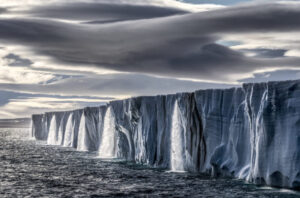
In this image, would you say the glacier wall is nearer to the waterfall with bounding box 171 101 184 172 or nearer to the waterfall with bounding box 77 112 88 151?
the waterfall with bounding box 171 101 184 172

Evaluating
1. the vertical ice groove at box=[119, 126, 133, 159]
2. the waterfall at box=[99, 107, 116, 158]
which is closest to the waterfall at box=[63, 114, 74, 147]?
the waterfall at box=[99, 107, 116, 158]

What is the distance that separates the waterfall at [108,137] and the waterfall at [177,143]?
48.1 feet

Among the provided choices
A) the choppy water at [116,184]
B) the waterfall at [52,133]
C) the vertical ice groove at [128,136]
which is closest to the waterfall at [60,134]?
the waterfall at [52,133]

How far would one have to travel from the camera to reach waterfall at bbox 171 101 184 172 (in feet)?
101

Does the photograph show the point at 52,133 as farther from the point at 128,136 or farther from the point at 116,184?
the point at 116,184

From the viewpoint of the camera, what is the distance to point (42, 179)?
27844 millimetres

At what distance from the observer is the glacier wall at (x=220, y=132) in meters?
21.6

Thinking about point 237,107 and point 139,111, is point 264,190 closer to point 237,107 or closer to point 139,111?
point 237,107

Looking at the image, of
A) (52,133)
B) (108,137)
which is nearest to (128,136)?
(108,137)

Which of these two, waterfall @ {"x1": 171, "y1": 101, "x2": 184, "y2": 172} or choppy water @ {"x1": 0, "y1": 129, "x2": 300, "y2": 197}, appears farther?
waterfall @ {"x1": 171, "y1": 101, "x2": 184, "y2": 172}

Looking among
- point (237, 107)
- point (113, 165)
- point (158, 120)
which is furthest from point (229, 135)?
point (113, 165)

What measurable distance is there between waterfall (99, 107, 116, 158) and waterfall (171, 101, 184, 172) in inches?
577

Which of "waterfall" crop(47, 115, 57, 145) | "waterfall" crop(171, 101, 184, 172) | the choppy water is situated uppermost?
"waterfall" crop(47, 115, 57, 145)

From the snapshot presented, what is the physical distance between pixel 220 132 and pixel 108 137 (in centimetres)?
2232
